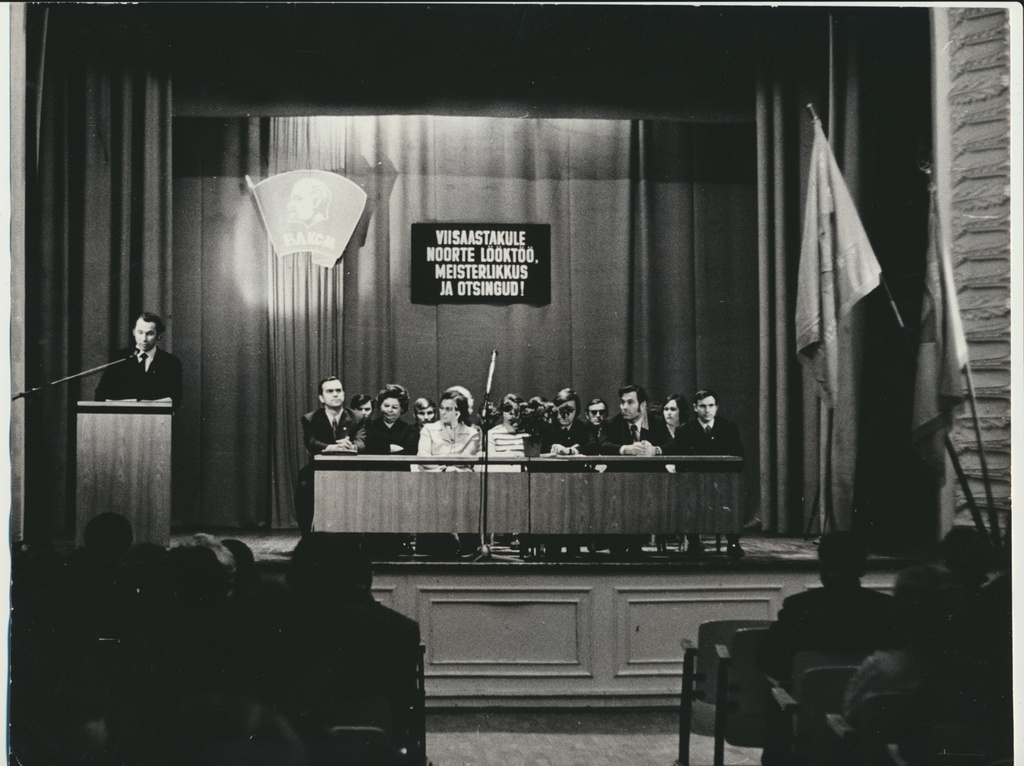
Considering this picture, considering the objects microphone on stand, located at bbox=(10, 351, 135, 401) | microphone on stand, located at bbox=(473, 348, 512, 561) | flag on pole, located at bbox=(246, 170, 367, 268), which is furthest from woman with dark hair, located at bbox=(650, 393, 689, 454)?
microphone on stand, located at bbox=(10, 351, 135, 401)

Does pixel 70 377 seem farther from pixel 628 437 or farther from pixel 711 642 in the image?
pixel 711 642

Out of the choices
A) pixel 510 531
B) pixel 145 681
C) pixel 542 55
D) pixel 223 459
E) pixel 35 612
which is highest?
pixel 542 55

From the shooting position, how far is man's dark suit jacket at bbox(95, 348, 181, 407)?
3.84m

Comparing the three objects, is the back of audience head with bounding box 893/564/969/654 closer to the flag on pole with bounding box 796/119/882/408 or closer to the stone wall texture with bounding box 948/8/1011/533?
the stone wall texture with bounding box 948/8/1011/533

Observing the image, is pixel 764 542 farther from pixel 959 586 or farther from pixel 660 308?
pixel 660 308

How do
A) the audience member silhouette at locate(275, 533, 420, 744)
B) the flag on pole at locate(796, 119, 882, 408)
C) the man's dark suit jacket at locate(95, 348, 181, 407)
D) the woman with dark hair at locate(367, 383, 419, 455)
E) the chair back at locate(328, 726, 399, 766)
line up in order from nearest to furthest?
1. the chair back at locate(328, 726, 399, 766)
2. the audience member silhouette at locate(275, 533, 420, 744)
3. the man's dark suit jacket at locate(95, 348, 181, 407)
4. the flag on pole at locate(796, 119, 882, 408)
5. the woman with dark hair at locate(367, 383, 419, 455)

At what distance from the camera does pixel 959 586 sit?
3.83 meters

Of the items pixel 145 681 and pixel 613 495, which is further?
pixel 613 495

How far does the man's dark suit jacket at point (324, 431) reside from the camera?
13.1ft

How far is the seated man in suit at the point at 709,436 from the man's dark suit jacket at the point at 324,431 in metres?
1.32

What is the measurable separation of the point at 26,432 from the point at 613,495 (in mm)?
2302

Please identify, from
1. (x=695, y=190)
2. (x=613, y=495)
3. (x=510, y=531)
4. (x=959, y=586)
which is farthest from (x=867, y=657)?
(x=695, y=190)

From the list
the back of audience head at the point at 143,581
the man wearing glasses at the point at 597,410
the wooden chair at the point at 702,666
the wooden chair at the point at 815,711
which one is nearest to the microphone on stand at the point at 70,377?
the back of audience head at the point at 143,581

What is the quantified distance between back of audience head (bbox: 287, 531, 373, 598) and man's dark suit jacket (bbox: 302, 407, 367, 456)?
36 centimetres
